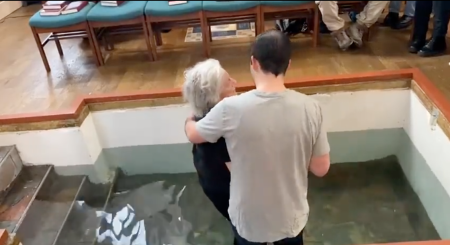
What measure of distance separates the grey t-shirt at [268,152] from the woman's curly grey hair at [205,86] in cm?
26

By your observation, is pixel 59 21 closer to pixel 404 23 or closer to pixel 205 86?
pixel 205 86

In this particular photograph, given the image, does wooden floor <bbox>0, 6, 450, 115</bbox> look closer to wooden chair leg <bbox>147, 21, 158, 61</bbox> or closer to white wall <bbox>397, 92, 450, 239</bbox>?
wooden chair leg <bbox>147, 21, 158, 61</bbox>

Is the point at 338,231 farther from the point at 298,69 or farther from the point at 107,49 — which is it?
the point at 107,49

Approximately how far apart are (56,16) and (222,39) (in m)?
1.53

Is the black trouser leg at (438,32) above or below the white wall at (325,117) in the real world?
above

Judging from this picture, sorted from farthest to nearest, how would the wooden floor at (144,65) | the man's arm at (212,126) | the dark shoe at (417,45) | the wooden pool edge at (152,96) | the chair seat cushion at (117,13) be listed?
the chair seat cushion at (117,13) → the dark shoe at (417,45) → the wooden floor at (144,65) → the wooden pool edge at (152,96) → the man's arm at (212,126)

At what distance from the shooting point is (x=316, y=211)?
Answer: 2746 millimetres

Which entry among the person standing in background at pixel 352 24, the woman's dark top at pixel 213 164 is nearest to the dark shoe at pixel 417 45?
the person standing in background at pixel 352 24

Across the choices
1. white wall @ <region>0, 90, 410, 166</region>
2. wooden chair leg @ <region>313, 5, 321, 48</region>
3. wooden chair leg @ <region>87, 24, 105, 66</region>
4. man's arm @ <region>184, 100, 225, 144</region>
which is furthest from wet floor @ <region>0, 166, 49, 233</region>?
wooden chair leg @ <region>313, 5, 321, 48</region>

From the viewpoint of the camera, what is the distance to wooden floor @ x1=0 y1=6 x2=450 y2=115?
3.27 meters

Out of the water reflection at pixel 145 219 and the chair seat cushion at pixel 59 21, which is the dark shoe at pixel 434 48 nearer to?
the water reflection at pixel 145 219

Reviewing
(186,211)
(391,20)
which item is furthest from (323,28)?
(186,211)

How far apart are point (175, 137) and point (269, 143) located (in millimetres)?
1961

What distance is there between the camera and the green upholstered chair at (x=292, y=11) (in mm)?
3516
